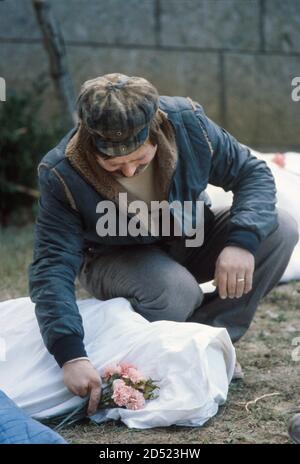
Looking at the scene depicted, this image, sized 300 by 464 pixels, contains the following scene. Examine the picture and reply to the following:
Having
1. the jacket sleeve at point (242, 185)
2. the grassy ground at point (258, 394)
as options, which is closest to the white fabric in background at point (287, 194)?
the grassy ground at point (258, 394)

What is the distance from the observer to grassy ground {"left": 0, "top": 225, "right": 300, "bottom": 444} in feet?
9.01

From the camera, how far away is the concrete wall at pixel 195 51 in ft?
23.0

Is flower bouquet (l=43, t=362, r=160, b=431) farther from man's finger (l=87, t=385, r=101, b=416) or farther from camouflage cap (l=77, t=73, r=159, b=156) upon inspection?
camouflage cap (l=77, t=73, r=159, b=156)

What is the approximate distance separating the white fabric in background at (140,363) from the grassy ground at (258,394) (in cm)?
5

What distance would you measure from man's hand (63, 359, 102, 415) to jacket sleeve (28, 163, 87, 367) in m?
0.03

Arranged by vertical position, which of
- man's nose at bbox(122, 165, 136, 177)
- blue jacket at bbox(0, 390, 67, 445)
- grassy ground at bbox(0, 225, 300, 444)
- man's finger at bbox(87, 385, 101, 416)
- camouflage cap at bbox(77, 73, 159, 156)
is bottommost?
grassy ground at bbox(0, 225, 300, 444)

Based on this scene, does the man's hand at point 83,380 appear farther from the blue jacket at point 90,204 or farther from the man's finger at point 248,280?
the man's finger at point 248,280

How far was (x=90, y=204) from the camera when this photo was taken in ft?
10.0

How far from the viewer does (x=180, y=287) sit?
320cm

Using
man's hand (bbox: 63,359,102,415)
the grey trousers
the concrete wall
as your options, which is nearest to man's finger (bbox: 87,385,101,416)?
man's hand (bbox: 63,359,102,415)

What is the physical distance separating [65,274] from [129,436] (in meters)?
0.57

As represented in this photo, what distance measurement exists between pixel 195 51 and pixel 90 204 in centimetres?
480

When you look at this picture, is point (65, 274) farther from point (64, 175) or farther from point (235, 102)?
point (235, 102)

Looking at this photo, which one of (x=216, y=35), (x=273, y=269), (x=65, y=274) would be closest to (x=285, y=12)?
(x=216, y=35)
